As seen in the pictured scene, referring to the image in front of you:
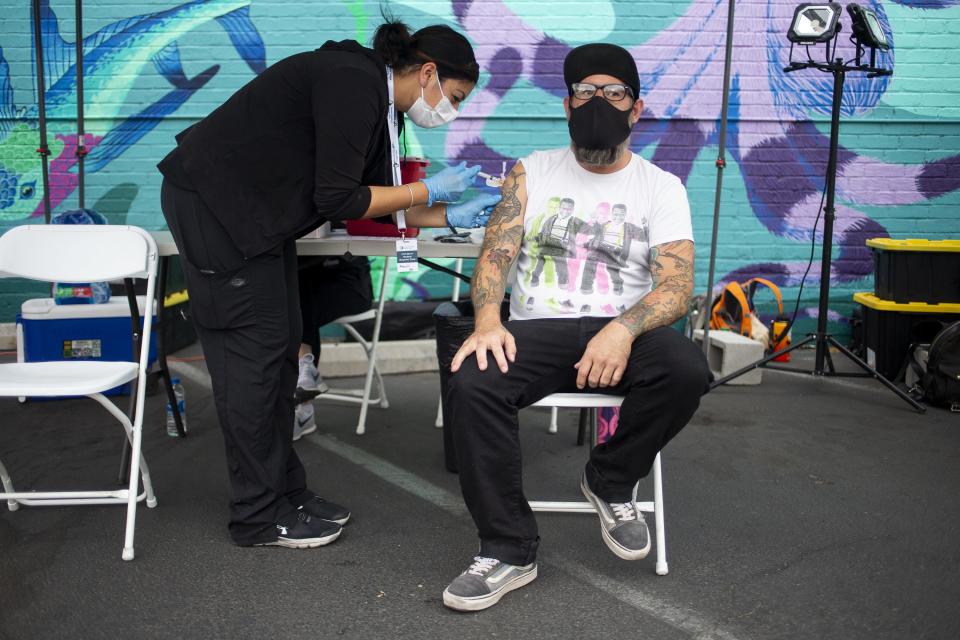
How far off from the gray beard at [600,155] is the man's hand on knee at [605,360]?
0.61 meters

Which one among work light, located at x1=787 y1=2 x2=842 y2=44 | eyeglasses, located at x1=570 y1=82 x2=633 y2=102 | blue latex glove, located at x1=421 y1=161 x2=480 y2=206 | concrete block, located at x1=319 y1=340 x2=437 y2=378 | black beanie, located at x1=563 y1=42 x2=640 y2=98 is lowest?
concrete block, located at x1=319 y1=340 x2=437 y2=378

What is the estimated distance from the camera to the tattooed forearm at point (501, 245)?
2.68 m

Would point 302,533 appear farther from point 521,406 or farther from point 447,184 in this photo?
point 447,184

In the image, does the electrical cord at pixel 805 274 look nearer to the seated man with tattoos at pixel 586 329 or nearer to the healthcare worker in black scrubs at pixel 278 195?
the seated man with tattoos at pixel 586 329

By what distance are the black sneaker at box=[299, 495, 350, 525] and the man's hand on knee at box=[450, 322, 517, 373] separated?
0.75 m

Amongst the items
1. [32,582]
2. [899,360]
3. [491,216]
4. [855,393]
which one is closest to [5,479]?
[32,582]

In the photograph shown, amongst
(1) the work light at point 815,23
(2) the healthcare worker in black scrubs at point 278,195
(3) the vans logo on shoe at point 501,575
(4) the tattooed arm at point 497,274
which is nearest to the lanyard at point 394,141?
(2) the healthcare worker in black scrubs at point 278,195

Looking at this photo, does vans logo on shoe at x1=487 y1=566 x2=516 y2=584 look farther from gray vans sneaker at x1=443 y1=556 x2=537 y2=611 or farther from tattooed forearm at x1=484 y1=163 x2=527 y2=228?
tattooed forearm at x1=484 y1=163 x2=527 y2=228

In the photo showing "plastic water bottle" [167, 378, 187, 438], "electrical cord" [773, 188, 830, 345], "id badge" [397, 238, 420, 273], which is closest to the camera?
"id badge" [397, 238, 420, 273]

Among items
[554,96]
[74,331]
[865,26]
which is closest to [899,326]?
[865,26]

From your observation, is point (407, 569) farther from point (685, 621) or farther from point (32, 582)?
point (32, 582)

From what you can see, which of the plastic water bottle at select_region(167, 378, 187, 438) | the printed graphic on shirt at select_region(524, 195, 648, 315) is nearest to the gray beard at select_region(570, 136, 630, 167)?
the printed graphic on shirt at select_region(524, 195, 648, 315)

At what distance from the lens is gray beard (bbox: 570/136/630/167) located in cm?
273

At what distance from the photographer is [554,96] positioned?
6039 mm
